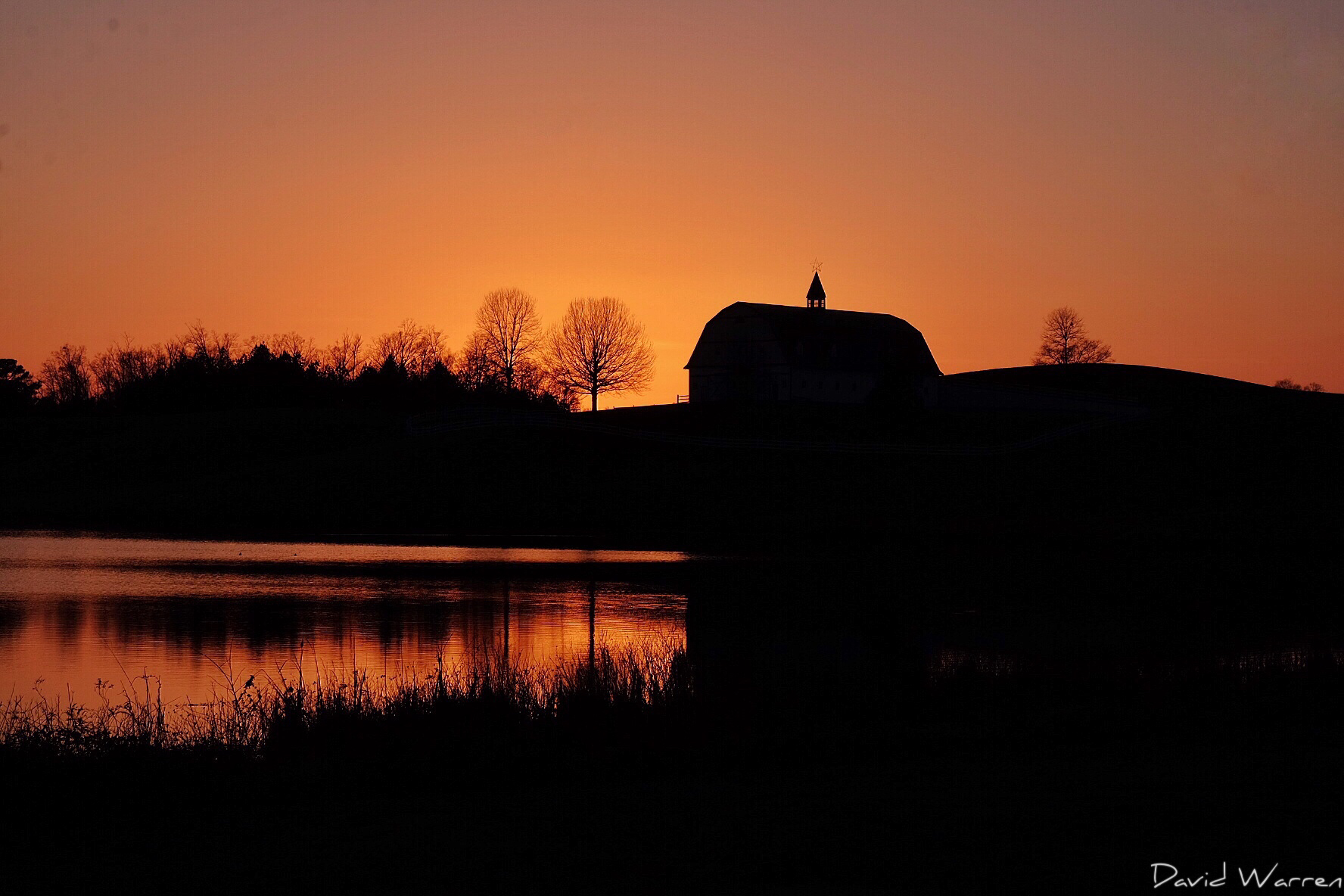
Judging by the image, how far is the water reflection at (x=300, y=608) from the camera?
2061 centimetres

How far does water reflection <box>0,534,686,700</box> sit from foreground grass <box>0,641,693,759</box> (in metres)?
1.30

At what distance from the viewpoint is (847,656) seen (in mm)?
21234

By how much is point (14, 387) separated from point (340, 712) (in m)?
133

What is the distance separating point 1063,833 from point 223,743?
8285mm

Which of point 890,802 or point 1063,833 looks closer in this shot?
point 1063,833

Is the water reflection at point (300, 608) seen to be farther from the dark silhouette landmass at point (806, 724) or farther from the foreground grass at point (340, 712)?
the foreground grass at point (340, 712)

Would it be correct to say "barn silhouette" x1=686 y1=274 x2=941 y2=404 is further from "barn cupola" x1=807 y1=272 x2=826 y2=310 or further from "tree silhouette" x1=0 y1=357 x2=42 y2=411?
"tree silhouette" x1=0 y1=357 x2=42 y2=411

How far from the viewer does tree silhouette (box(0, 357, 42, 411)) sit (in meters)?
123

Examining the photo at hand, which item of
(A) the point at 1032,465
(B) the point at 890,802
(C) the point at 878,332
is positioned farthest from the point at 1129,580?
(C) the point at 878,332

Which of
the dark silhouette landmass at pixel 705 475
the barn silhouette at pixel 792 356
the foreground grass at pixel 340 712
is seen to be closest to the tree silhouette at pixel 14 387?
the dark silhouette landmass at pixel 705 475

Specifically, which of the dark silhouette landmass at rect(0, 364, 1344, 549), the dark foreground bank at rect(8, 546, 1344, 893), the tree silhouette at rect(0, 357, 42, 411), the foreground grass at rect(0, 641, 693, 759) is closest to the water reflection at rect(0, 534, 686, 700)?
the foreground grass at rect(0, 641, 693, 759)

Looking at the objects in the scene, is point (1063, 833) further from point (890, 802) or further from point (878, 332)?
point (878, 332)

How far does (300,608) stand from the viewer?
89.4 feet

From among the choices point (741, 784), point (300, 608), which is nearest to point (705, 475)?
point (300, 608)
